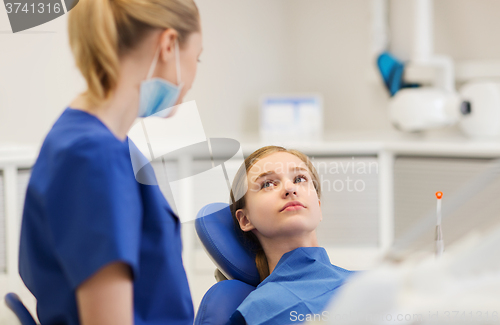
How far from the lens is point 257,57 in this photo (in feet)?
9.12

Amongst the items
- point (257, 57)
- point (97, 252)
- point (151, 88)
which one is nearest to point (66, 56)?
point (257, 57)

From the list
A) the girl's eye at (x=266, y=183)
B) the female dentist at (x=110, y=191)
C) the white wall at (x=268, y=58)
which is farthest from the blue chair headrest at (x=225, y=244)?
the white wall at (x=268, y=58)

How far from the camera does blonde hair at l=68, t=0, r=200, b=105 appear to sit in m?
0.63

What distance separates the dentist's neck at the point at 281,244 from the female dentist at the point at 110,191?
0.31 m

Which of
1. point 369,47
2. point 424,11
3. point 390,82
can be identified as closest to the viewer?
point 424,11

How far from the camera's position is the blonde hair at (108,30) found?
2.06 feet

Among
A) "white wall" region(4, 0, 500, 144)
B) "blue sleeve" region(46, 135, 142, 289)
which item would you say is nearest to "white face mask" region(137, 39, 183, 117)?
"blue sleeve" region(46, 135, 142, 289)

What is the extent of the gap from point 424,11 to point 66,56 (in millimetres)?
1592

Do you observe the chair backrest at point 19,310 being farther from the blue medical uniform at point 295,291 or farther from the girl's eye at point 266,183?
the girl's eye at point 266,183

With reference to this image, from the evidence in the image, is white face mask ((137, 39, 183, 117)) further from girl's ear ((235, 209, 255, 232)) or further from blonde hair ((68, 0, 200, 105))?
girl's ear ((235, 209, 255, 232))

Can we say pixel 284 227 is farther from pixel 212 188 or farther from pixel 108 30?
pixel 108 30

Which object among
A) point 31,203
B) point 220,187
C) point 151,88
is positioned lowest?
point 220,187

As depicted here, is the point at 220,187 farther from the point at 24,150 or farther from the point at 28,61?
the point at 28,61

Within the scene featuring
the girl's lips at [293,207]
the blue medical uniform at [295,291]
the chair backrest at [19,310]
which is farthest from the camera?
the girl's lips at [293,207]
